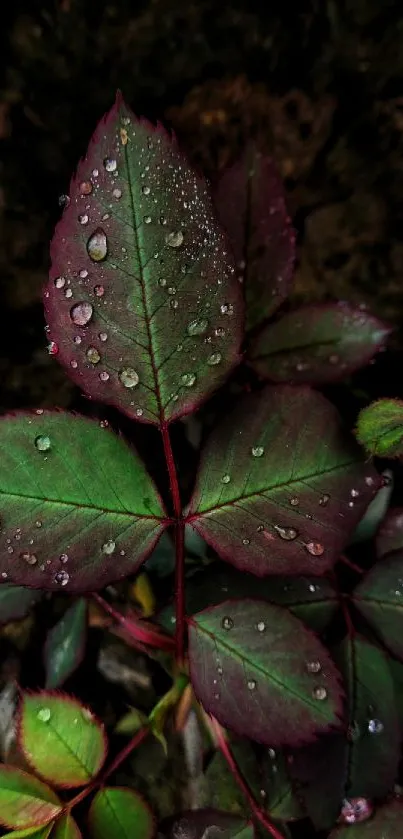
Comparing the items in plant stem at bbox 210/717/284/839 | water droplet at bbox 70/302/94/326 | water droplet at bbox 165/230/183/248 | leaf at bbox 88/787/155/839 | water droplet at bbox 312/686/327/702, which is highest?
water droplet at bbox 165/230/183/248

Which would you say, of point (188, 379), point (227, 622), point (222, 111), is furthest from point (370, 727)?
point (222, 111)

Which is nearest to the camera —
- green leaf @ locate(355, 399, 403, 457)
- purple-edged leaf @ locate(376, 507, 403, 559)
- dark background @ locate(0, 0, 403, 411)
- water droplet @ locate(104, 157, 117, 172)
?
water droplet @ locate(104, 157, 117, 172)

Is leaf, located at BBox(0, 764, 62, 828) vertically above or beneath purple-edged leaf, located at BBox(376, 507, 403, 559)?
A: beneath

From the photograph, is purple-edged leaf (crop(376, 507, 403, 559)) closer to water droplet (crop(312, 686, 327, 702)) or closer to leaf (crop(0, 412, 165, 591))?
water droplet (crop(312, 686, 327, 702))

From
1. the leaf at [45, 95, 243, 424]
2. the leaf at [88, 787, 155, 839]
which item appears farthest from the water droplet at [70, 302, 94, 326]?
the leaf at [88, 787, 155, 839]

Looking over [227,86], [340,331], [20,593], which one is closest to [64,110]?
[227,86]

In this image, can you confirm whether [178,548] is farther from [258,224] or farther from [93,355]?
[258,224]

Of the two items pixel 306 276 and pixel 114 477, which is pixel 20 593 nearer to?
pixel 114 477
